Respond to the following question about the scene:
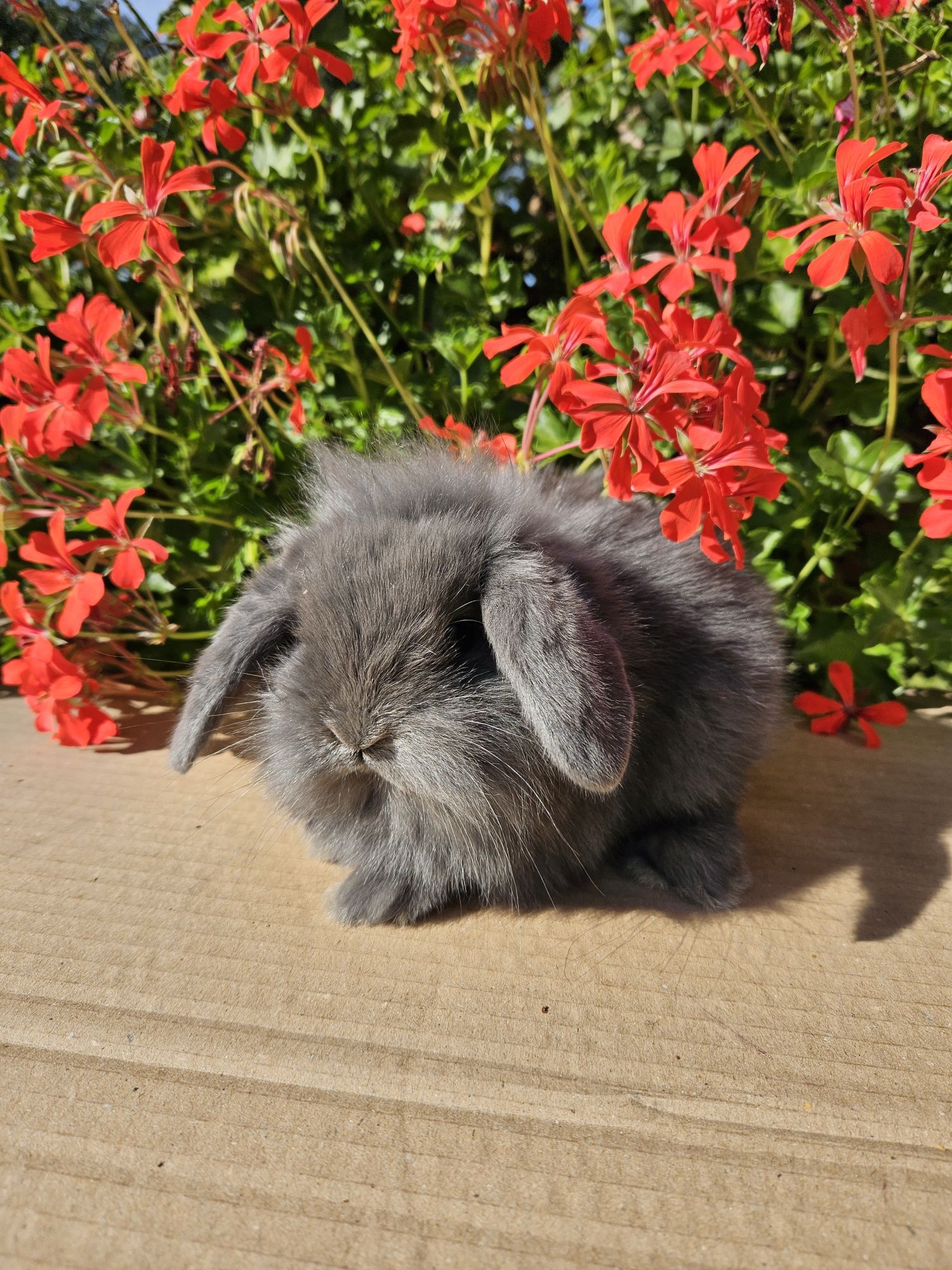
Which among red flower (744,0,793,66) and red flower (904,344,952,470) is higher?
red flower (744,0,793,66)

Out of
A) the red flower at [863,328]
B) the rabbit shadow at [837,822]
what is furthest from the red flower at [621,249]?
the rabbit shadow at [837,822]

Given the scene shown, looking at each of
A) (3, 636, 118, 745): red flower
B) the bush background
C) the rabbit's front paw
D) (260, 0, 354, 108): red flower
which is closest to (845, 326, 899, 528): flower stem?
the bush background

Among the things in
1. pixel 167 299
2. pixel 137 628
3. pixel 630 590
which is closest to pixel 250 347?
pixel 167 299

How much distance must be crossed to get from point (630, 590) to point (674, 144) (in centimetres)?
110

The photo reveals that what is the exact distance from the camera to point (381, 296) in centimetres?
189

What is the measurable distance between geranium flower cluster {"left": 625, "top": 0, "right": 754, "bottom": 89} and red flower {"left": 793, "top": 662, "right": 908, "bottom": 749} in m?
1.20

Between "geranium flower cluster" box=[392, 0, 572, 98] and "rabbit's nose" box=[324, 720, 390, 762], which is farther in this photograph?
"geranium flower cluster" box=[392, 0, 572, 98]

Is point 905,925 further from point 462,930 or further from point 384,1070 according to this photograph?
point 384,1070

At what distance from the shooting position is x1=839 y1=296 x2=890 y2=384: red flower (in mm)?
1247

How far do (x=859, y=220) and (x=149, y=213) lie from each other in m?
1.13

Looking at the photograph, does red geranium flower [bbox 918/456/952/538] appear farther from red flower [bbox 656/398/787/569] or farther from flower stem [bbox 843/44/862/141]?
flower stem [bbox 843/44/862/141]

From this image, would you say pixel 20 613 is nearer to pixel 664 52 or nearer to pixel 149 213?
pixel 149 213

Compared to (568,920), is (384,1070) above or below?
above

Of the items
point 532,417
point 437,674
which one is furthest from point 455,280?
point 437,674
